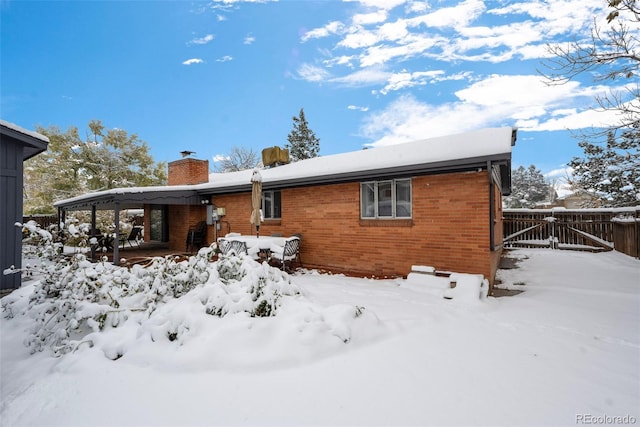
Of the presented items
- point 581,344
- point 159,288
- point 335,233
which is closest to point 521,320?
point 581,344

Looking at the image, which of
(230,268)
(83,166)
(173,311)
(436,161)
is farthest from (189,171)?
(83,166)

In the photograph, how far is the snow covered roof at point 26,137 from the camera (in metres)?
6.20

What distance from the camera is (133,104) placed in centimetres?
2139

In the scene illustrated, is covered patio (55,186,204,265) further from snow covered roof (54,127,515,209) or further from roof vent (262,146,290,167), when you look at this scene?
roof vent (262,146,290,167)

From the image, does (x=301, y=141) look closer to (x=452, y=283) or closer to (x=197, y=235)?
(x=197, y=235)

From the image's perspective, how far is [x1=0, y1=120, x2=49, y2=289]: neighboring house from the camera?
6312mm

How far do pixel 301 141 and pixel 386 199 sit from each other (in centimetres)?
2605

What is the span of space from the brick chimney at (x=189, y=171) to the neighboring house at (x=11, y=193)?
261 inches

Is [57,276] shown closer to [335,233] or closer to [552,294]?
[335,233]

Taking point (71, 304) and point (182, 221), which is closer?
point (71, 304)

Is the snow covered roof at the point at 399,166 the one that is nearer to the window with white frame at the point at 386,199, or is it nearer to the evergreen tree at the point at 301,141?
the window with white frame at the point at 386,199

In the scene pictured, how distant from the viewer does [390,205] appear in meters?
7.71

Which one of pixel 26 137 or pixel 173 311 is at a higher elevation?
pixel 26 137

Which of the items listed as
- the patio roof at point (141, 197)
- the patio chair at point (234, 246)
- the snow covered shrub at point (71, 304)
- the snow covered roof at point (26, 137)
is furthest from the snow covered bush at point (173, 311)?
the patio roof at point (141, 197)
